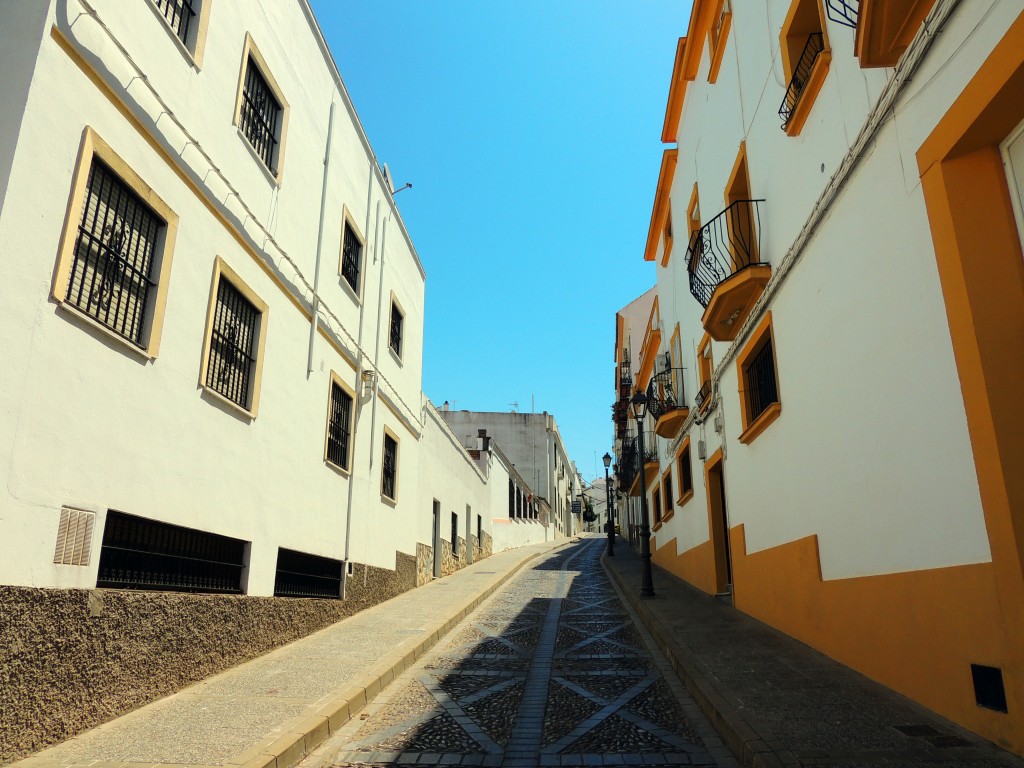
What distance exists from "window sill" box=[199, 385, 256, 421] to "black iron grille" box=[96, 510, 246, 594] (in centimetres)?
121

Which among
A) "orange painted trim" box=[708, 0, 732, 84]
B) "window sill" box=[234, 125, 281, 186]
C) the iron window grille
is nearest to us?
"window sill" box=[234, 125, 281, 186]

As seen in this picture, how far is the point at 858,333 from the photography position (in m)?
5.61

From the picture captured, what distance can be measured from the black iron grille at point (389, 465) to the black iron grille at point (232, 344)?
5.26 meters

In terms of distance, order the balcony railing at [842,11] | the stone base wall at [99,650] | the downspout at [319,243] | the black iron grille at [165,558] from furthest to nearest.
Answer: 1. the downspout at [319,243]
2. the balcony railing at [842,11]
3. the black iron grille at [165,558]
4. the stone base wall at [99,650]

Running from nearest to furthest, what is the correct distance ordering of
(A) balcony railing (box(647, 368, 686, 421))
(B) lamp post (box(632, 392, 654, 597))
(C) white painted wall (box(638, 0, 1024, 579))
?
(C) white painted wall (box(638, 0, 1024, 579)) → (B) lamp post (box(632, 392, 654, 597)) → (A) balcony railing (box(647, 368, 686, 421))

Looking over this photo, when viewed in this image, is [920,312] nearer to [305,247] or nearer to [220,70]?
[220,70]

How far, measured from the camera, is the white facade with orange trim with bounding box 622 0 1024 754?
401 cm

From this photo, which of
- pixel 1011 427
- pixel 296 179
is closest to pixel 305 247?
pixel 296 179

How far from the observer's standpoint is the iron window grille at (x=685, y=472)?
587 inches

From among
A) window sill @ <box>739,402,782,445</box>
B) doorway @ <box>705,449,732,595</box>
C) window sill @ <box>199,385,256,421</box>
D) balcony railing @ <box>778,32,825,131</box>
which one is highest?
balcony railing @ <box>778,32,825,131</box>

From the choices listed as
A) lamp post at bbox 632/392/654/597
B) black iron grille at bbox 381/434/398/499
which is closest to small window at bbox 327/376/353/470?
black iron grille at bbox 381/434/398/499

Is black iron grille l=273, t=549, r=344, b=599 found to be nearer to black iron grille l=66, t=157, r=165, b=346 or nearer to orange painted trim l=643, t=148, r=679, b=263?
Result: black iron grille l=66, t=157, r=165, b=346

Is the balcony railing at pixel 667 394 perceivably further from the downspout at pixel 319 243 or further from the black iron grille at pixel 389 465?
the downspout at pixel 319 243

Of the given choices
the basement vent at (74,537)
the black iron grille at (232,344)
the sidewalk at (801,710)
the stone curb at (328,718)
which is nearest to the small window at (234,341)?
the black iron grille at (232,344)
